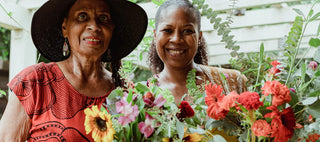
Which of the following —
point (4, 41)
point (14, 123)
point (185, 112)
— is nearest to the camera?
point (185, 112)

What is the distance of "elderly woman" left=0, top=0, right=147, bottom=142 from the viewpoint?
1.52 metres

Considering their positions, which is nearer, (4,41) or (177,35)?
(177,35)

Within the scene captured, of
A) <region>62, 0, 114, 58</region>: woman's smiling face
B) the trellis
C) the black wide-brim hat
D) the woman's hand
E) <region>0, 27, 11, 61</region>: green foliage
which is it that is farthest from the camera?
<region>0, 27, 11, 61</region>: green foliage

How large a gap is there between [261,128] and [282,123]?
6cm

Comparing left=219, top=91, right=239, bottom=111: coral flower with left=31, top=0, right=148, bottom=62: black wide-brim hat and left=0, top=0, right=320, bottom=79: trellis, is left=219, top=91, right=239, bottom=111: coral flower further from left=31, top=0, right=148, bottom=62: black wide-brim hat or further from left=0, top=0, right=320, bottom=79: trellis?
left=31, top=0, right=148, bottom=62: black wide-brim hat

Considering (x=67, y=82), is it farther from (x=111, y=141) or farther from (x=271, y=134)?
(x=271, y=134)

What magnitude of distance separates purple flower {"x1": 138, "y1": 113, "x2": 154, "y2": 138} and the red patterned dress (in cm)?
68

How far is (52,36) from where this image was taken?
184cm

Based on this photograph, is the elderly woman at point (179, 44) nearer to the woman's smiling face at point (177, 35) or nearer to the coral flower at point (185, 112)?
the woman's smiling face at point (177, 35)

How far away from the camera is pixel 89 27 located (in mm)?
1599

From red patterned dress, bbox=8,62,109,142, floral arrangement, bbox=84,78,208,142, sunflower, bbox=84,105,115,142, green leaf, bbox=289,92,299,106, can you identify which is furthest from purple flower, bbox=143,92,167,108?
red patterned dress, bbox=8,62,109,142

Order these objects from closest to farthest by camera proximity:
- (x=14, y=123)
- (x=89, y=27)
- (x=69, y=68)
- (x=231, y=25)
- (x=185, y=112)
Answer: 1. (x=185, y=112)
2. (x=14, y=123)
3. (x=89, y=27)
4. (x=69, y=68)
5. (x=231, y=25)

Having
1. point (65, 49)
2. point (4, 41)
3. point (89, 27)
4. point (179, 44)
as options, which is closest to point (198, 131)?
point (179, 44)

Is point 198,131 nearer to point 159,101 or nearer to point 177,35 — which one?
point 159,101
